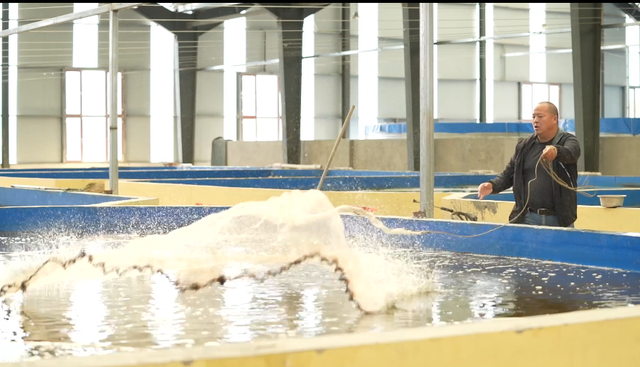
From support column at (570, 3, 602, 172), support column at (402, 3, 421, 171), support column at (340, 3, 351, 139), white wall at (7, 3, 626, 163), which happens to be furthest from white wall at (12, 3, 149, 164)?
support column at (570, 3, 602, 172)

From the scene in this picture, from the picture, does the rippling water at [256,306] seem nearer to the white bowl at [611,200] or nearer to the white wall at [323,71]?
the white bowl at [611,200]

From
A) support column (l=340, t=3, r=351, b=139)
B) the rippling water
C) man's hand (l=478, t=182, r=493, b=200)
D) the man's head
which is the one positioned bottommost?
the rippling water

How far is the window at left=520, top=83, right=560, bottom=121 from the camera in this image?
91.2 feet

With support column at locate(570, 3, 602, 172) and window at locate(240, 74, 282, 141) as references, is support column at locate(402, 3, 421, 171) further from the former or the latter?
window at locate(240, 74, 282, 141)

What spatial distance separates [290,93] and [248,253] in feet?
49.8

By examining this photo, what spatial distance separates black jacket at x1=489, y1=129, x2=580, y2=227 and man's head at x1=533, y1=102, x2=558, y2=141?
0.05 m

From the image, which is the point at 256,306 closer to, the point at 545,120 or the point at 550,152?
the point at 550,152

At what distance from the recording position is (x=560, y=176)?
497 cm

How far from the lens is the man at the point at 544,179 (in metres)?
4.96

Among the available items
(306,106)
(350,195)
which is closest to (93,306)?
(350,195)

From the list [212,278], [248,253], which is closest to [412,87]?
[248,253]

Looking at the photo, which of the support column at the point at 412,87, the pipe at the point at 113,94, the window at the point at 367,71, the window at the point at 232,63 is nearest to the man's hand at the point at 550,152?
the pipe at the point at 113,94

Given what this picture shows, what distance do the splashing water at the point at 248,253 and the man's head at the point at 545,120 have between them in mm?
1304

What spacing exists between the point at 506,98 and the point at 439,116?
2402 millimetres
